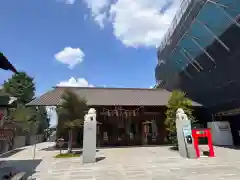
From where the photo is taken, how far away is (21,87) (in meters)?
44.8

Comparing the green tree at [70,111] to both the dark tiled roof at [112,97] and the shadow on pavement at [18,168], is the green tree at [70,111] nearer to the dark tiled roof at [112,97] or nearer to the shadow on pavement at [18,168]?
the shadow on pavement at [18,168]

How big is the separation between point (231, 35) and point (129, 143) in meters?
16.2

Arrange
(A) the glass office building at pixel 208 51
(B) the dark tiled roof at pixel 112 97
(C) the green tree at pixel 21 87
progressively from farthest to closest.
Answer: (C) the green tree at pixel 21 87 < (B) the dark tiled roof at pixel 112 97 < (A) the glass office building at pixel 208 51

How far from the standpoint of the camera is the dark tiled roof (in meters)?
25.0

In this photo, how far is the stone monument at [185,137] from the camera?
15.0 meters

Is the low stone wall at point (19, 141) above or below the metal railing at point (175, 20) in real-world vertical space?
below

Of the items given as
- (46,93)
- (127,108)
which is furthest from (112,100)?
(46,93)

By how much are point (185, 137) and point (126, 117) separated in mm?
11290

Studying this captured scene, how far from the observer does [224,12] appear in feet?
64.4

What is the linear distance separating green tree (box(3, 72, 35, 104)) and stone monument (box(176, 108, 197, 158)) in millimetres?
36281

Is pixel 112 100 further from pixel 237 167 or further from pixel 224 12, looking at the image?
pixel 237 167

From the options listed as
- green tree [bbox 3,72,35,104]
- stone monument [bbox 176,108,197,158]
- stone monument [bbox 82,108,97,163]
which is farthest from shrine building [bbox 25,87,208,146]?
green tree [bbox 3,72,35,104]

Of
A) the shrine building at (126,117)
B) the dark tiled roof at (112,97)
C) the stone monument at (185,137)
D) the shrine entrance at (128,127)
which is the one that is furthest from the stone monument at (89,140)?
the shrine entrance at (128,127)

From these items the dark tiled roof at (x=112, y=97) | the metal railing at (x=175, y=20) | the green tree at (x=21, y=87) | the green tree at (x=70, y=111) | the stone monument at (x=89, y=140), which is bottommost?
the stone monument at (x=89, y=140)
